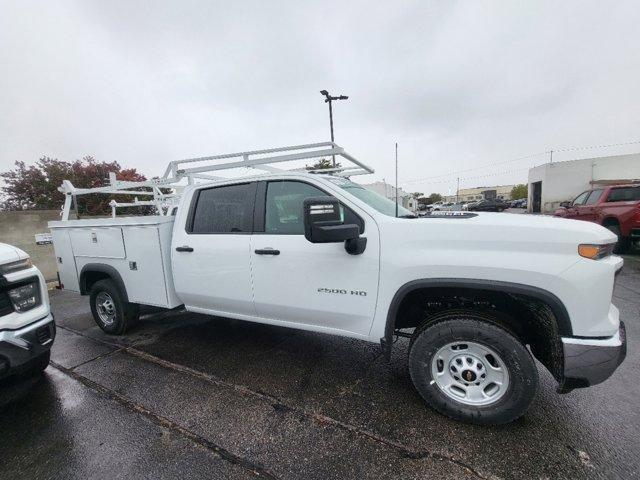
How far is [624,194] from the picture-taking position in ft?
27.5

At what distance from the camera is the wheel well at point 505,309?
218cm

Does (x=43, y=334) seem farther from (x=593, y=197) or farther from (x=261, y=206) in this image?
(x=593, y=197)

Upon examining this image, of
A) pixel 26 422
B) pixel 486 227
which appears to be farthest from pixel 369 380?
pixel 26 422

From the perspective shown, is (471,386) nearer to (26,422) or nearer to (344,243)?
(344,243)

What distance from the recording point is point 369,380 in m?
2.91

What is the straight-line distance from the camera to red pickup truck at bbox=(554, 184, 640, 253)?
25.8ft

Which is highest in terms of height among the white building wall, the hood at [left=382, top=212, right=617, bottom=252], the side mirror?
the white building wall

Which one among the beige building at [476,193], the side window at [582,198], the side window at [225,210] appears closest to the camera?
the side window at [225,210]

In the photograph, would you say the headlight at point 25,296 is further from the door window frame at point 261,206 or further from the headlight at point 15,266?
the door window frame at point 261,206

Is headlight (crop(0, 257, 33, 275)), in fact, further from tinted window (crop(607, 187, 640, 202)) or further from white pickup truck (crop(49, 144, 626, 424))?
tinted window (crop(607, 187, 640, 202))

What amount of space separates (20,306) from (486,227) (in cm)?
368

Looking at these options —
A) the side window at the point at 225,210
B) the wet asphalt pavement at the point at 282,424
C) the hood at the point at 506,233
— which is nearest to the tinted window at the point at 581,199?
the wet asphalt pavement at the point at 282,424

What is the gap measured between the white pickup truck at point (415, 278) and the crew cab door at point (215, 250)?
0.01 metres

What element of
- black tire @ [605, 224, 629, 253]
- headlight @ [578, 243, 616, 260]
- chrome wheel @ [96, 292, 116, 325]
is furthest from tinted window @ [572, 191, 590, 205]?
chrome wheel @ [96, 292, 116, 325]
